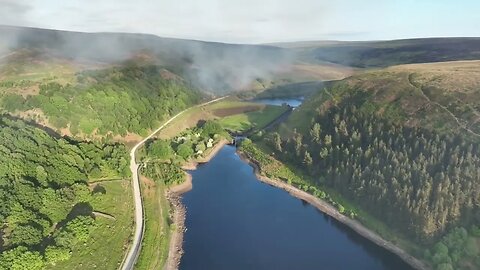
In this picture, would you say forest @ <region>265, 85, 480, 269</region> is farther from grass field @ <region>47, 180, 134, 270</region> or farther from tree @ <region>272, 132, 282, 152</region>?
grass field @ <region>47, 180, 134, 270</region>

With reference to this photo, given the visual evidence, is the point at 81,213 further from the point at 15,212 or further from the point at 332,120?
the point at 332,120

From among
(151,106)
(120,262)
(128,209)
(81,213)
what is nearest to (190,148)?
(151,106)

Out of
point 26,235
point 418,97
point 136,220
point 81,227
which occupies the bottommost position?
point 136,220

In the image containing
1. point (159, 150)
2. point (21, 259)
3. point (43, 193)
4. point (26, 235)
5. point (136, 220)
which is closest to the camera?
point (21, 259)

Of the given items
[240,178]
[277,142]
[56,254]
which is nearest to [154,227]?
[56,254]

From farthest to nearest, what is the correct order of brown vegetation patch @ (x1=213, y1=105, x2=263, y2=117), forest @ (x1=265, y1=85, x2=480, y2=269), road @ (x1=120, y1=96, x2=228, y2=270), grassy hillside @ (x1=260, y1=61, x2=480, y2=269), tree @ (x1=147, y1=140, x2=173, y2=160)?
brown vegetation patch @ (x1=213, y1=105, x2=263, y2=117) < tree @ (x1=147, y1=140, x2=173, y2=160) < forest @ (x1=265, y1=85, x2=480, y2=269) < grassy hillside @ (x1=260, y1=61, x2=480, y2=269) < road @ (x1=120, y1=96, x2=228, y2=270)

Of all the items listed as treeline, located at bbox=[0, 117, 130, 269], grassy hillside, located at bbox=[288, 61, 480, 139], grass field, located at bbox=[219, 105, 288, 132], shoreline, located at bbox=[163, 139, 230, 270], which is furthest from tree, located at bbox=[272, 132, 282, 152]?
treeline, located at bbox=[0, 117, 130, 269]

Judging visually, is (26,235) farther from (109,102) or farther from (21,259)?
(109,102)

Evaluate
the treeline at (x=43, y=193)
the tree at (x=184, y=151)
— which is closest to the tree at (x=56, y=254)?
the treeline at (x=43, y=193)
